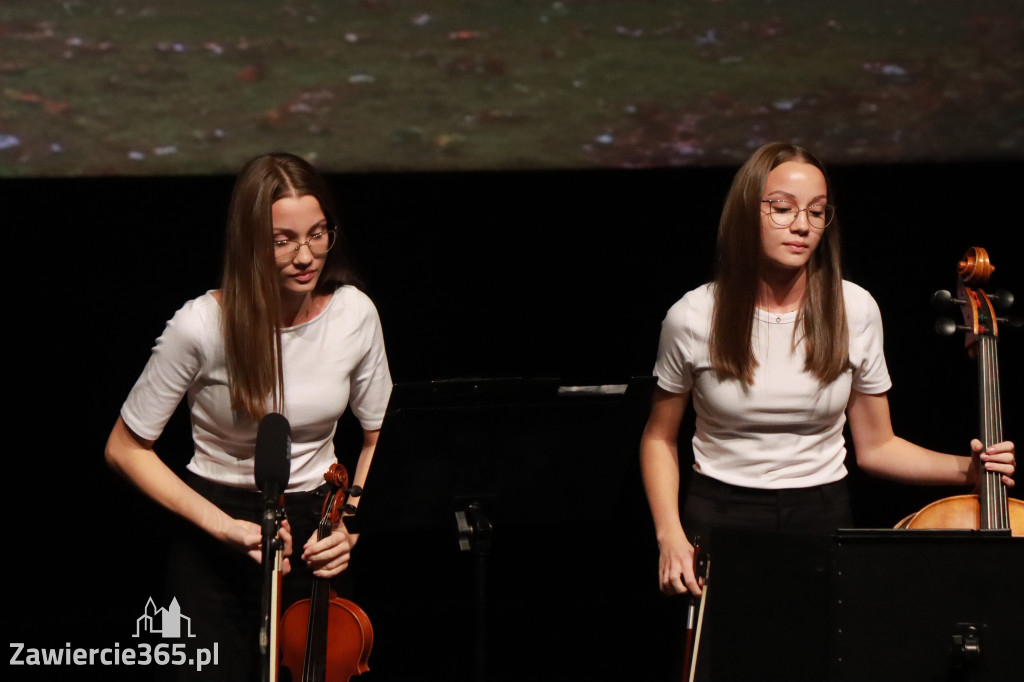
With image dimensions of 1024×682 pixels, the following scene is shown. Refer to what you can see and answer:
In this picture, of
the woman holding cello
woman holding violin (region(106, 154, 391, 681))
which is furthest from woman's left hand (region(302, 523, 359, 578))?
the woman holding cello

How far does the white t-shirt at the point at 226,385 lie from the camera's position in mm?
2533

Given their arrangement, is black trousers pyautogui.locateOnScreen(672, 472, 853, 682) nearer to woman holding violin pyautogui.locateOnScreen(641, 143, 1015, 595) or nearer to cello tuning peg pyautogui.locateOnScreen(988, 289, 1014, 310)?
woman holding violin pyautogui.locateOnScreen(641, 143, 1015, 595)

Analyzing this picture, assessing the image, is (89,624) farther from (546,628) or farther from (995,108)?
(995,108)

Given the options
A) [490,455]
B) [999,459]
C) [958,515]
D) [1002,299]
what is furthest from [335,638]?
[1002,299]

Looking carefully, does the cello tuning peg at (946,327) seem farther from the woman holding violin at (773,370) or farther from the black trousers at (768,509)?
the black trousers at (768,509)

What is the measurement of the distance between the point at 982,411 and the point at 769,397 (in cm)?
48

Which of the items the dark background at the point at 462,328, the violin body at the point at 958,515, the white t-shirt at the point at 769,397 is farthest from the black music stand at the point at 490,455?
the dark background at the point at 462,328

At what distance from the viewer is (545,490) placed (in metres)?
2.47

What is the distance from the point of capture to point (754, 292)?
2.68 m

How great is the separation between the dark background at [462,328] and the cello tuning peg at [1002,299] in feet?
4.12

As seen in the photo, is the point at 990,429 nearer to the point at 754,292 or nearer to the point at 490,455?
the point at 754,292

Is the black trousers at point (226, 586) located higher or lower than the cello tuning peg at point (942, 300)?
lower

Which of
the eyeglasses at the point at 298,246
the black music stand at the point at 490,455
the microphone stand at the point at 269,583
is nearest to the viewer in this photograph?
the microphone stand at the point at 269,583

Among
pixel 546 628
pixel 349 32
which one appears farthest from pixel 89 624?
pixel 349 32
